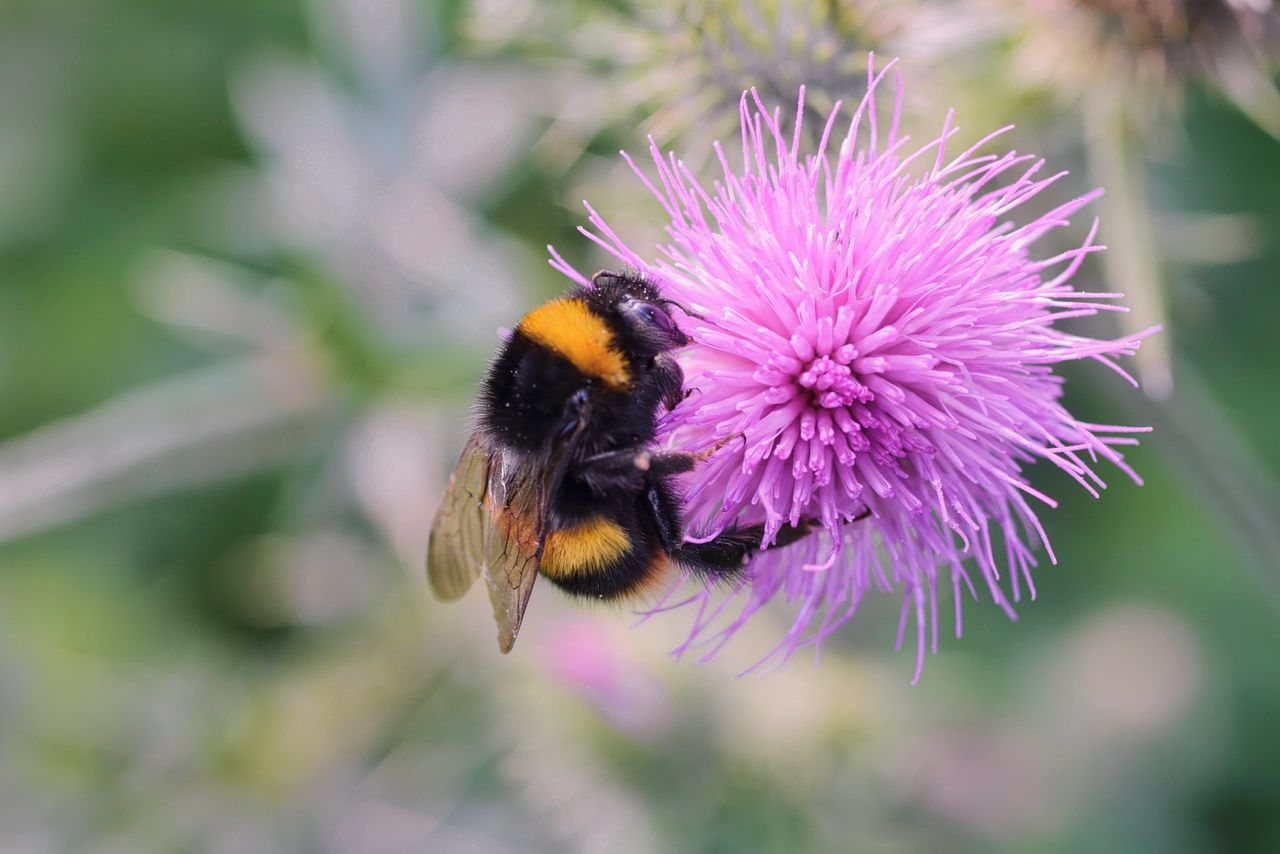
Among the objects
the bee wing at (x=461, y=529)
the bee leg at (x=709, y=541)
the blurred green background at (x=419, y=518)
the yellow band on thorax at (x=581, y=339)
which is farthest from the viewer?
the blurred green background at (x=419, y=518)

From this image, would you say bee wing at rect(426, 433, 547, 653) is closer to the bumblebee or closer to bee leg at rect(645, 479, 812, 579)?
the bumblebee

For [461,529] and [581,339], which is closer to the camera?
[581,339]

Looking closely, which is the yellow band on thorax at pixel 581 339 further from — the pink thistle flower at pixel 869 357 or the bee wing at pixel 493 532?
the bee wing at pixel 493 532

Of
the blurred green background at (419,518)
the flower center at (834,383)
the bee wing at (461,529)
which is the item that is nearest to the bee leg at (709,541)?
the flower center at (834,383)

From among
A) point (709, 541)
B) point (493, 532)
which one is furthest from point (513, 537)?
point (709, 541)

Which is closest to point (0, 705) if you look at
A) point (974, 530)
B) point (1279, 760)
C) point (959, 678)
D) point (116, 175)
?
point (116, 175)

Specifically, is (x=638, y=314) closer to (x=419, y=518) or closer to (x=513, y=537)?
(x=513, y=537)
